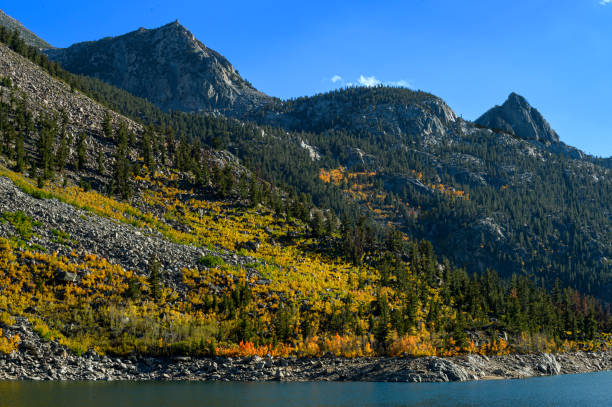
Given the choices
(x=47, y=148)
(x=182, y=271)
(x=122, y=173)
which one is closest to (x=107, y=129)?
(x=122, y=173)

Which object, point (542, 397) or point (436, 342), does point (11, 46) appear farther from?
point (542, 397)

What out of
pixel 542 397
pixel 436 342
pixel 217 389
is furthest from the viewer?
pixel 436 342

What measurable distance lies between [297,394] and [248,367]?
11.0 metres

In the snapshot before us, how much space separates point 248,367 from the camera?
5069cm

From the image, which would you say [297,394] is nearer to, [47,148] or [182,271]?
[182,271]

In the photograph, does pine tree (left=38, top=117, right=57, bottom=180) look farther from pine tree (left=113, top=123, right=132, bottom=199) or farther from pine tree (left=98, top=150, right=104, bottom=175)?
pine tree (left=113, top=123, right=132, bottom=199)

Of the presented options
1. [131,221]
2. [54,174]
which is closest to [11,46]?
[54,174]

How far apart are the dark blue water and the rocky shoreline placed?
2.82 metres

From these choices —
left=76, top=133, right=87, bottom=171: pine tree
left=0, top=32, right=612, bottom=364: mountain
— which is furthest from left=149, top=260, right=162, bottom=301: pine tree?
left=76, top=133, right=87, bottom=171: pine tree

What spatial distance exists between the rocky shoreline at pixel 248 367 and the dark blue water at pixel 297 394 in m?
2.82

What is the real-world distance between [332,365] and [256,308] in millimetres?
14206

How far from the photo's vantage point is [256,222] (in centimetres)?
9900

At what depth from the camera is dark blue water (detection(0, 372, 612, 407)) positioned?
33219 mm

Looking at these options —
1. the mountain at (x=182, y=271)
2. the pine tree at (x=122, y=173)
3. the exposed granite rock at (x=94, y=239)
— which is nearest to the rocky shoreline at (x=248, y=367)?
the mountain at (x=182, y=271)
